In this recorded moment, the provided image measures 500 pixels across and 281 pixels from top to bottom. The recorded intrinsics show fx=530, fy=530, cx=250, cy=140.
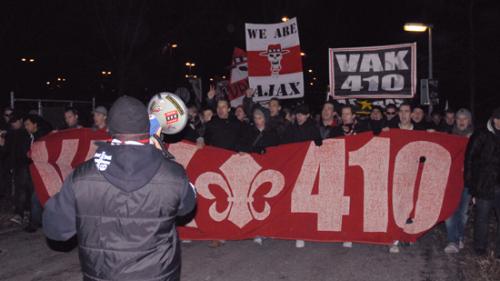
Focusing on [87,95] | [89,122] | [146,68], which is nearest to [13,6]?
[146,68]

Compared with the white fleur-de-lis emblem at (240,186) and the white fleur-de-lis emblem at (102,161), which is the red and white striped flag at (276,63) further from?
the white fleur-de-lis emblem at (102,161)

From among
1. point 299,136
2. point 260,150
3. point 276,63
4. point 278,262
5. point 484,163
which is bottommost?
point 278,262

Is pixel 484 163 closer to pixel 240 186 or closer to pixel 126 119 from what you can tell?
pixel 240 186

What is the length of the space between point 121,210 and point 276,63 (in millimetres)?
8884

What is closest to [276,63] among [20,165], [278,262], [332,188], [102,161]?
[332,188]

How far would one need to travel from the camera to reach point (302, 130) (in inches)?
310

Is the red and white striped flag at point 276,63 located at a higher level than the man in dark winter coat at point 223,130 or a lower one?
higher

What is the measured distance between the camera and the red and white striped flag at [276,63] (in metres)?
11.1

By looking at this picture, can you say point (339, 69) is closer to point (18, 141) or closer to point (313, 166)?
point (313, 166)

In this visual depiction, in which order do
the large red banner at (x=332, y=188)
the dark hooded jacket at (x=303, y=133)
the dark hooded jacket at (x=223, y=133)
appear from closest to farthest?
1. the large red banner at (x=332, y=188)
2. the dark hooded jacket at (x=303, y=133)
3. the dark hooded jacket at (x=223, y=133)

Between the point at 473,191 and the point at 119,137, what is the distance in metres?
5.14

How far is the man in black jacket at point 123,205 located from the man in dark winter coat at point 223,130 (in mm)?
4986

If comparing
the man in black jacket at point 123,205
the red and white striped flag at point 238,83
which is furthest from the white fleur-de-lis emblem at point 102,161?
the red and white striped flag at point 238,83

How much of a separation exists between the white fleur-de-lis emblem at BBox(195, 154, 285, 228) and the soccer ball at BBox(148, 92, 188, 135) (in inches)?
111
